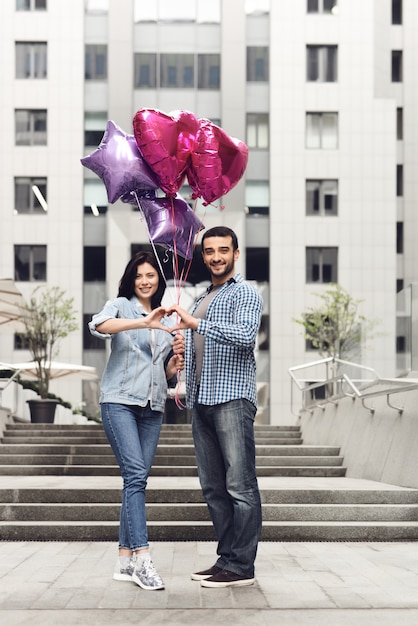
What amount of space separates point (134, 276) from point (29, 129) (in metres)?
30.8

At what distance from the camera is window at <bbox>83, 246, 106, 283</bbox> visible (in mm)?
34938

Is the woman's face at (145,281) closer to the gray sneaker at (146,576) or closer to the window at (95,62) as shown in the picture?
the gray sneaker at (146,576)

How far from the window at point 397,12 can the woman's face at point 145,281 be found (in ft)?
119

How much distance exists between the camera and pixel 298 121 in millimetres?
35375

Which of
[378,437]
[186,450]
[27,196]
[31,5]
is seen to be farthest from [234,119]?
[378,437]

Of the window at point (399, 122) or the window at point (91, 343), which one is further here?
the window at point (399, 122)

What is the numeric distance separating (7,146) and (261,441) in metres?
24.4

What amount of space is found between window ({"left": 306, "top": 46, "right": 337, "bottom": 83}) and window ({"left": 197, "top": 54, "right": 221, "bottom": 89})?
340 centimetres

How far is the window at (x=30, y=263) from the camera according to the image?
114ft

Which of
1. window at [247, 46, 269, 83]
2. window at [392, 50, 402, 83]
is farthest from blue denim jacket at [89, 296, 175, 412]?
window at [392, 50, 402, 83]

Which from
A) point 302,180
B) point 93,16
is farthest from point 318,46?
point 93,16

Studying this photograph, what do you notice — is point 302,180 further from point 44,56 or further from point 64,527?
point 64,527

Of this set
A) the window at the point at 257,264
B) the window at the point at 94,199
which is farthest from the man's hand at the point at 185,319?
the window at the point at 94,199

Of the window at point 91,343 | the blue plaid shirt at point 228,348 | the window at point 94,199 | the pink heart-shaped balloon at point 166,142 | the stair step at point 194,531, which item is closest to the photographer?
the blue plaid shirt at point 228,348
